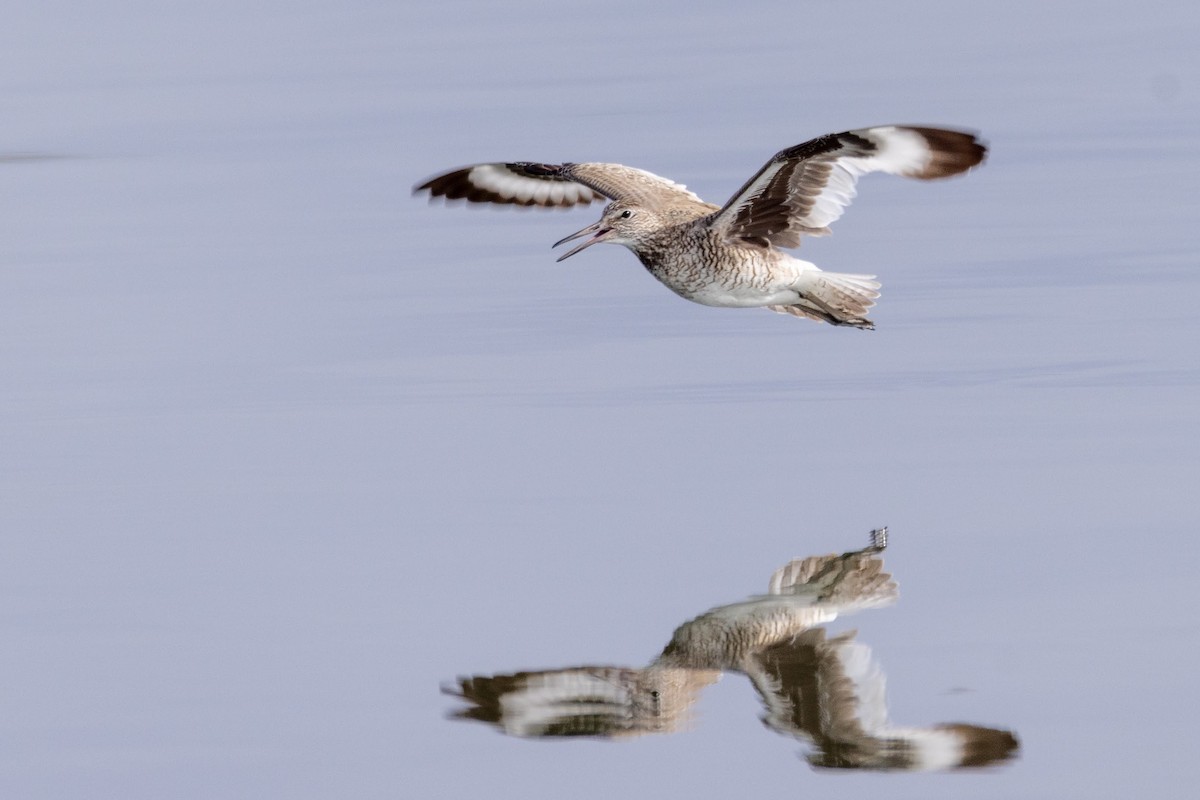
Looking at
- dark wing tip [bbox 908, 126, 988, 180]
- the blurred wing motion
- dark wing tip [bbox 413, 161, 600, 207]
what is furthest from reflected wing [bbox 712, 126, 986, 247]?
the blurred wing motion

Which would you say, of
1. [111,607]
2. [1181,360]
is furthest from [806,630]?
[1181,360]

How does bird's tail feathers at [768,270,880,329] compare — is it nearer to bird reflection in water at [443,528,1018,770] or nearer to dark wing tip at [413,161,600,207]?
dark wing tip at [413,161,600,207]

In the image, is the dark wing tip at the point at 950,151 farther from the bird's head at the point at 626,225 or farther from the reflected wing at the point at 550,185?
the reflected wing at the point at 550,185

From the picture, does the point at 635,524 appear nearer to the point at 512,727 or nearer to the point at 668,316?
the point at 512,727

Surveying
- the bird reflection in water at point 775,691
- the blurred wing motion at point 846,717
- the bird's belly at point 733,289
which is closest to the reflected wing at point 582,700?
the bird reflection in water at point 775,691

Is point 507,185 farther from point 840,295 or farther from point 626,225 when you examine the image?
point 840,295

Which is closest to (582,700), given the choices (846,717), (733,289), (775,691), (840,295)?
(775,691)
